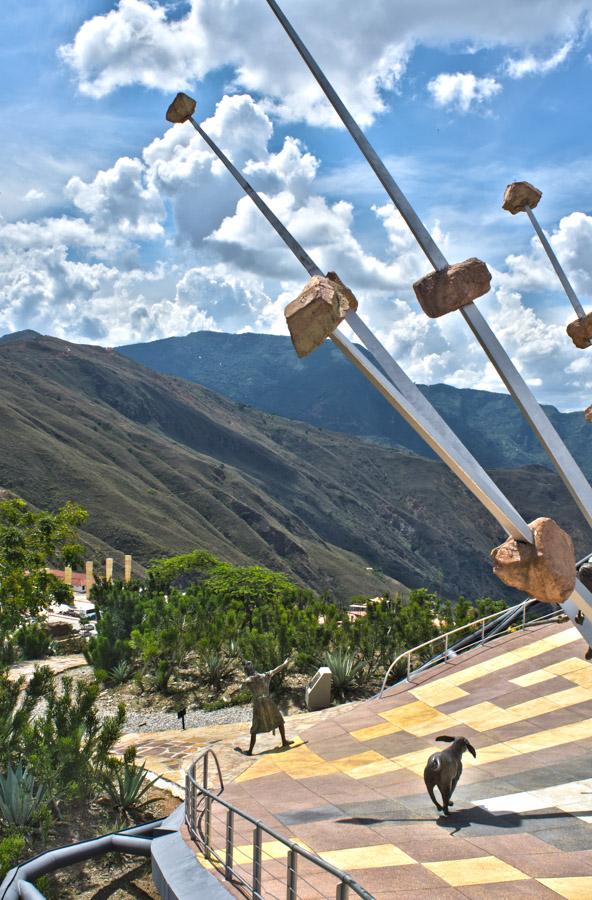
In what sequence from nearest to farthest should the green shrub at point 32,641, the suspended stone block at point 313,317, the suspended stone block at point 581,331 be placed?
1. the suspended stone block at point 313,317
2. the suspended stone block at point 581,331
3. the green shrub at point 32,641

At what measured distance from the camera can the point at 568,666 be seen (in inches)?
568

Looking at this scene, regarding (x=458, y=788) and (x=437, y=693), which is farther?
(x=437, y=693)

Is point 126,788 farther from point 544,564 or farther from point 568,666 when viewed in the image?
point 568,666

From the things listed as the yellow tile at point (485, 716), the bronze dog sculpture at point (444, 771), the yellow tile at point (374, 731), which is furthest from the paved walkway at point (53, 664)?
the bronze dog sculpture at point (444, 771)

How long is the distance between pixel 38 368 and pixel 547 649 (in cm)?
17524

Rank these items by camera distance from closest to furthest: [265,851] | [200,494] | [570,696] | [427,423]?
[427,423], [265,851], [570,696], [200,494]

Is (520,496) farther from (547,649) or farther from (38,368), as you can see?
(547,649)

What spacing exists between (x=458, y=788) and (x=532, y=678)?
5106 millimetres

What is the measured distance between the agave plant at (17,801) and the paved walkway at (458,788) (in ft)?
8.74

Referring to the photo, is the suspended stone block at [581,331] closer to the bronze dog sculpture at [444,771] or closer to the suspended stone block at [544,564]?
the suspended stone block at [544,564]

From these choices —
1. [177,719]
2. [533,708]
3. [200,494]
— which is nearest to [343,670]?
[177,719]

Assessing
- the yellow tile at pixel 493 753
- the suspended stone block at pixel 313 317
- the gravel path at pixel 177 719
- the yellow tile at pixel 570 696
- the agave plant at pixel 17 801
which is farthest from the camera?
the gravel path at pixel 177 719

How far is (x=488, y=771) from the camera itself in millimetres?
10344

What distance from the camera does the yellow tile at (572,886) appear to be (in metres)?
6.52
